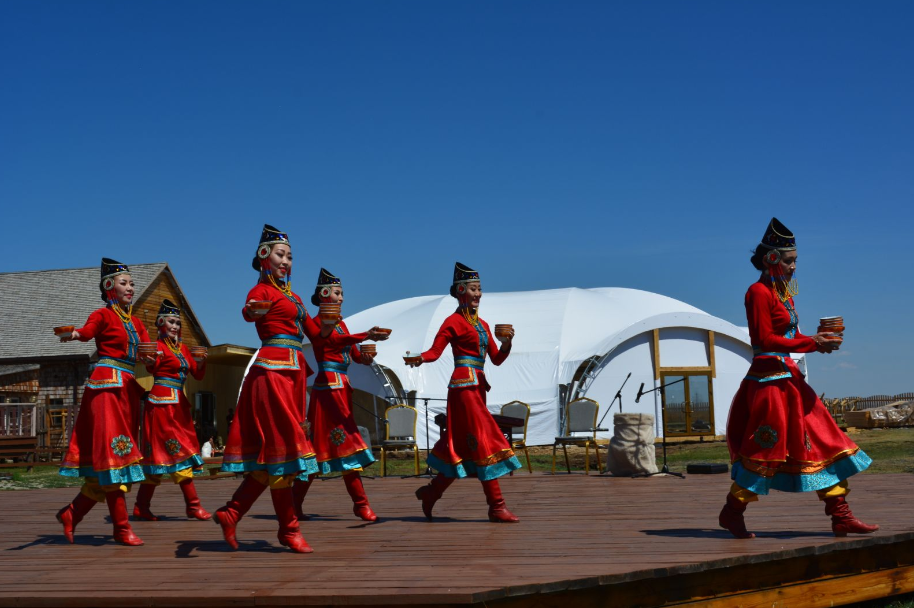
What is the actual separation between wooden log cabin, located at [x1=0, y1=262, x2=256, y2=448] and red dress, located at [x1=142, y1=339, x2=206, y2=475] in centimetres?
1264

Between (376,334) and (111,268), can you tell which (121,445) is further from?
(376,334)

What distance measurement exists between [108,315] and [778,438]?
4557mm

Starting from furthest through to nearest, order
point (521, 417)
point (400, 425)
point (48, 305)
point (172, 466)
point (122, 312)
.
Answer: point (48, 305)
point (521, 417)
point (400, 425)
point (172, 466)
point (122, 312)

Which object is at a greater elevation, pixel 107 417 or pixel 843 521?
pixel 107 417

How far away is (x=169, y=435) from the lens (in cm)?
787

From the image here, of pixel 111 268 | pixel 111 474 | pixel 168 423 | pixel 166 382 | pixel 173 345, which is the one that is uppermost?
pixel 111 268

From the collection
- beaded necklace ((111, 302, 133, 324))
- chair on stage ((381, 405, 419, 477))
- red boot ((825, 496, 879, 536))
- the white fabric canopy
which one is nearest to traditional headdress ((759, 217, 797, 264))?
red boot ((825, 496, 879, 536))

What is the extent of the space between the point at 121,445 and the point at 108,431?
5.0 inches

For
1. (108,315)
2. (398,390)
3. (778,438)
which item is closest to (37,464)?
(398,390)

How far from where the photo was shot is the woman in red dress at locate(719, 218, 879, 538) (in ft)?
18.4

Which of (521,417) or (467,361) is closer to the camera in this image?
(467,361)

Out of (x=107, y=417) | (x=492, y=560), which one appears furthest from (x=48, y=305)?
(x=492, y=560)

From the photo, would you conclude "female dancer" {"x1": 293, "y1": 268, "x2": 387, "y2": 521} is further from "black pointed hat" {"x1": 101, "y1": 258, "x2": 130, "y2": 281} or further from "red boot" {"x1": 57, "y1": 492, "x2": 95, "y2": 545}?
"red boot" {"x1": 57, "y1": 492, "x2": 95, "y2": 545}

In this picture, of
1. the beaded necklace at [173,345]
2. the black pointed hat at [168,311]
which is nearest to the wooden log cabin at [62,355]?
the black pointed hat at [168,311]
